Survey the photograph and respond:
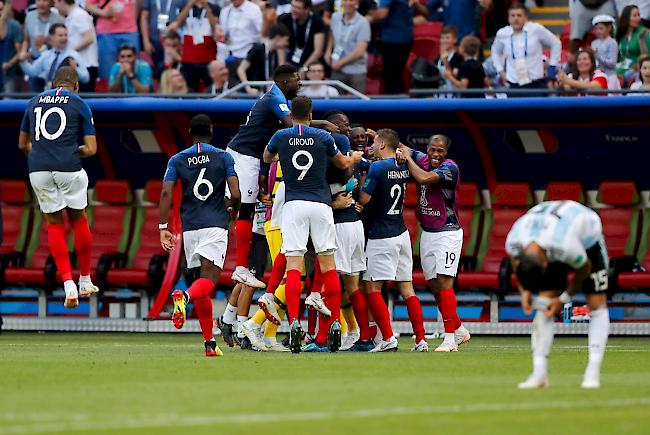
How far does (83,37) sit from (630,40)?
297 inches

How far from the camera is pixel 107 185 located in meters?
21.2

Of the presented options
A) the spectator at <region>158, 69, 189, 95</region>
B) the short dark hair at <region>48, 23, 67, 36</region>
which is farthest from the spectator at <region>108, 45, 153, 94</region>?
the short dark hair at <region>48, 23, 67, 36</region>

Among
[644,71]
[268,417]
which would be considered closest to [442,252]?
[644,71]

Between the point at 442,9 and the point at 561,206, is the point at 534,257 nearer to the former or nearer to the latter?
the point at 561,206

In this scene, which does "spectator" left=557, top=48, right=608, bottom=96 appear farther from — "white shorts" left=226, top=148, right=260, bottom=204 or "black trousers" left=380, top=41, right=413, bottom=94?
"white shorts" left=226, top=148, right=260, bottom=204

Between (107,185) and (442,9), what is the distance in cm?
548

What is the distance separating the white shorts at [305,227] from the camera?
1410 cm

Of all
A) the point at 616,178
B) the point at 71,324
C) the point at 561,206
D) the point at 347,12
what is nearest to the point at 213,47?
the point at 347,12

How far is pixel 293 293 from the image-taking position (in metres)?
14.0

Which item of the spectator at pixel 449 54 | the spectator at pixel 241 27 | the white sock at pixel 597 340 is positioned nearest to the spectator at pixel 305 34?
the spectator at pixel 241 27

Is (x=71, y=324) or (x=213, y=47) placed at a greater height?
(x=213, y=47)

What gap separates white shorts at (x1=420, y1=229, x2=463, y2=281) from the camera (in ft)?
50.0

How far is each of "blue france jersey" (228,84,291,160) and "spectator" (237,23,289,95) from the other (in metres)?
5.78

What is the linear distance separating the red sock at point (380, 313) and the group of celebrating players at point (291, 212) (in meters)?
0.02
